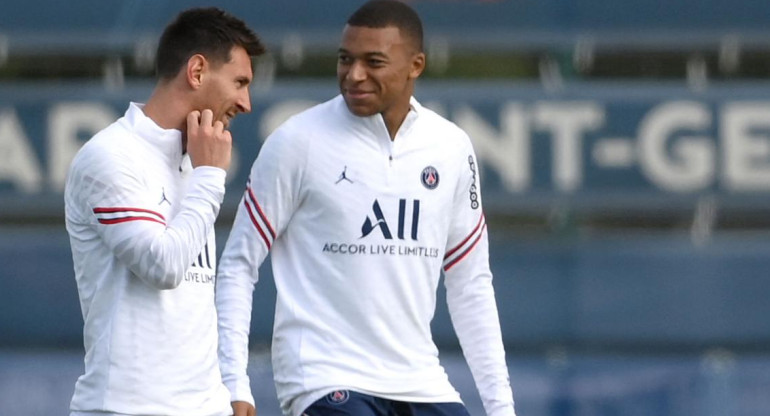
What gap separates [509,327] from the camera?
8.35 m

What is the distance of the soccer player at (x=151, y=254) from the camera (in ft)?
12.2

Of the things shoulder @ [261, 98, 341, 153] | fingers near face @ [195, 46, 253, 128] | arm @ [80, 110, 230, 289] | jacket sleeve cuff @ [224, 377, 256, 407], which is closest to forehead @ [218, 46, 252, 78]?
fingers near face @ [195, 46, 253, 128]

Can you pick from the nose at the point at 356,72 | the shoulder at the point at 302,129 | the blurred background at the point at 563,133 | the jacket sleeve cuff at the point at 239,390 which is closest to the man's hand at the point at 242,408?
the jacket sleeve cuff at the point at 239,390

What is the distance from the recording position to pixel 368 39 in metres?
4.50

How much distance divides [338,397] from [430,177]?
65 cm

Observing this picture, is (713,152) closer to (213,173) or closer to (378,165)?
(378,165)

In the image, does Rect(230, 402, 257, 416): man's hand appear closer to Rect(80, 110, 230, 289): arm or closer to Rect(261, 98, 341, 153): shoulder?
Rect(80, 110, 230, 289): arm

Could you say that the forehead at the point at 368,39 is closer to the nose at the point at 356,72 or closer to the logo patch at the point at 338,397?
the nose at the point at 356,72

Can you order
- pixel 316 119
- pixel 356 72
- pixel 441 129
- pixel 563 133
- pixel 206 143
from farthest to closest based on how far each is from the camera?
pixel 563 133 < pixel 441 129 < pixel 316 119 < pixel 356 72 < pixel 206 143

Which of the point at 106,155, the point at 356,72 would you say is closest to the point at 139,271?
the point at 106,155

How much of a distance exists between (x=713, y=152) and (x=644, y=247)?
1.85ft

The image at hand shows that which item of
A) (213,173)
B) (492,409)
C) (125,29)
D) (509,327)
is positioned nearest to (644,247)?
(509,327)

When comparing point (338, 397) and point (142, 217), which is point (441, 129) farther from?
point (142, 217)

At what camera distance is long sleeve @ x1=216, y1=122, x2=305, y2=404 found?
14.4 feet
